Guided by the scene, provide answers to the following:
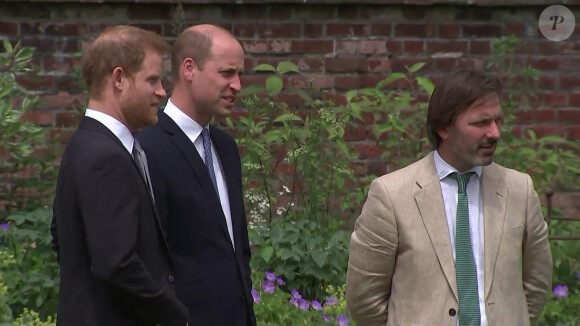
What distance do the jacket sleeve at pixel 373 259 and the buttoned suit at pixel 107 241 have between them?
72 centimetres

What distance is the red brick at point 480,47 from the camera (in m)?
7.56

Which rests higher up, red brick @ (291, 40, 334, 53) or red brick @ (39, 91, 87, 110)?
red brick @ (291, 40, 334, 53)

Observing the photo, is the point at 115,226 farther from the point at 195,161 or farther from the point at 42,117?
the point at 42,117

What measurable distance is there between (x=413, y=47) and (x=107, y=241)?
4.16 metres

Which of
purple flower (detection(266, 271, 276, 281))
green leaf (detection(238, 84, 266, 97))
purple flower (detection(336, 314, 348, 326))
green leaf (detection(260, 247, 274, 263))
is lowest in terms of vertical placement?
purple flower (detection(336, 314, 348, 326))

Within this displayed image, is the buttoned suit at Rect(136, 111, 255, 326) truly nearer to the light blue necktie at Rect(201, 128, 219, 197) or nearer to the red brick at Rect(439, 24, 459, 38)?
the light blue necktie at Rect(201, 128, 219, 197)

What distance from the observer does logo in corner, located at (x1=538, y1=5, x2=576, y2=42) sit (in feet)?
24.9

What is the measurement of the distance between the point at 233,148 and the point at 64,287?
104 centimetres

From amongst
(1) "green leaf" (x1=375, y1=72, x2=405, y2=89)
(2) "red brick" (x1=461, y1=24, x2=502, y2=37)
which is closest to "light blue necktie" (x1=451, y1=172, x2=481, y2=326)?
(1) "green leaf" (x1=375, y1=72, x2=405, y2=89)

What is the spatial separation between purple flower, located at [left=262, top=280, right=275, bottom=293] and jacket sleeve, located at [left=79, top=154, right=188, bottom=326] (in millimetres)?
2207

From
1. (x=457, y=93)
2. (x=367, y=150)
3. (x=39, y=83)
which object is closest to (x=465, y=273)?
(x=457, y=93)

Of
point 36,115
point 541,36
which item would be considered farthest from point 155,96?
point 541,36

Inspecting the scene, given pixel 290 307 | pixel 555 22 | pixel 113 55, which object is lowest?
pixel 290 307

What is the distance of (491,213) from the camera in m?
4.21
